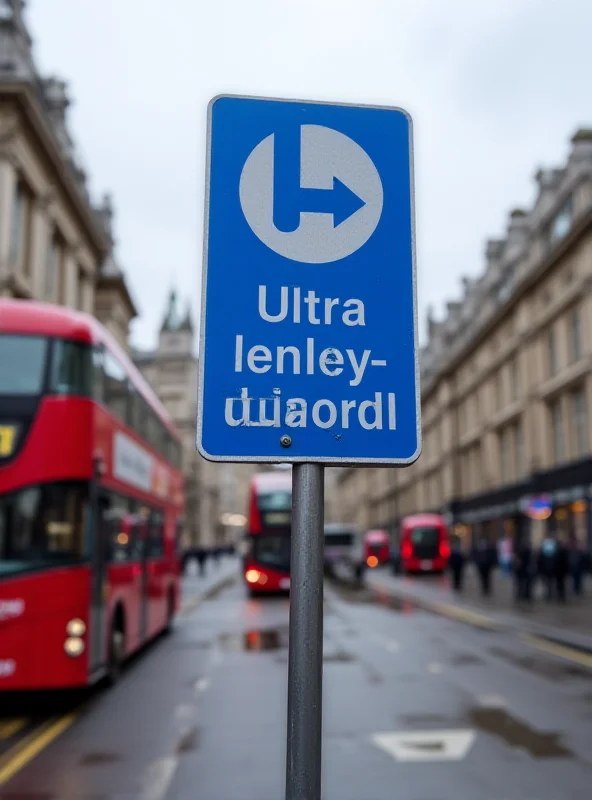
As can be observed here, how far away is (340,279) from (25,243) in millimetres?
33299

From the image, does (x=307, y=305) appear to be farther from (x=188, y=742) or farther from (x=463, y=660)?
(x=463, y=660)

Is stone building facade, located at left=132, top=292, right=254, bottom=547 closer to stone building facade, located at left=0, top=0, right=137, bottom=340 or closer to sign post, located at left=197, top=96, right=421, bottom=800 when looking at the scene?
stone building facade, located at left=0, top=0, right=137, bottom=340

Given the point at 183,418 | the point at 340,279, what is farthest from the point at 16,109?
the point at 183,418

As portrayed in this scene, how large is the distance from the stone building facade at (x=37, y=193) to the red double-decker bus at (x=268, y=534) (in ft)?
36.9

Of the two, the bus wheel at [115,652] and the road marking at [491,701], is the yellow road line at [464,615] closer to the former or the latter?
the road marking at [491,701]

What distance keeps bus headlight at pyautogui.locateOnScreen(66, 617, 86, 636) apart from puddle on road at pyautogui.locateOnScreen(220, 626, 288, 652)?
21.1ft

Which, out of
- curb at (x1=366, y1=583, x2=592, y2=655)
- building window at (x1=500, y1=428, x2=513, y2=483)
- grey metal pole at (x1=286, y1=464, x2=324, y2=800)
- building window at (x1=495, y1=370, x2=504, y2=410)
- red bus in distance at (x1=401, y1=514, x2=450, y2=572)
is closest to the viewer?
grey metal pole at (x1=286, y1=464, x2=324, y2=800)

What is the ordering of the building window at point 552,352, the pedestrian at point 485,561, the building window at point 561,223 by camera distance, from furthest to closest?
1. the building window at point 552,352
2. the building window at point 561,223
3. the pedestrian at point 485,561

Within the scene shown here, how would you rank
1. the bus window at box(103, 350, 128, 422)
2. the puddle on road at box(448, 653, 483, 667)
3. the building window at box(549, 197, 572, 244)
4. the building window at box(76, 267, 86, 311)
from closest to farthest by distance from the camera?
the bus window at box(103, 350, 128, 422) < the puddle on road at box(448, 653, 483, 667) < the building window at box(549, 197, 572, 244) < the building window at box(76, 267, 86, 311)

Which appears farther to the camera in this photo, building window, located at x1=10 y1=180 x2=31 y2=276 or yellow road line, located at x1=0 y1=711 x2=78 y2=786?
building window, located at x1=10 y1=180 x2=31 y2=276

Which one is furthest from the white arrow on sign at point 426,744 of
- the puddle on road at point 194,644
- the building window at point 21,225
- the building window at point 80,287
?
the building window at point 80,287

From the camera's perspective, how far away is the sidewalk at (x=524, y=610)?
16.8 metres

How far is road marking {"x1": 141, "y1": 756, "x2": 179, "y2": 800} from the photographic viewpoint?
6.37m

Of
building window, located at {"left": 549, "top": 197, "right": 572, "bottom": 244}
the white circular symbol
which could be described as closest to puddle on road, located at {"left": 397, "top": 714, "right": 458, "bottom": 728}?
the white circular symbol
